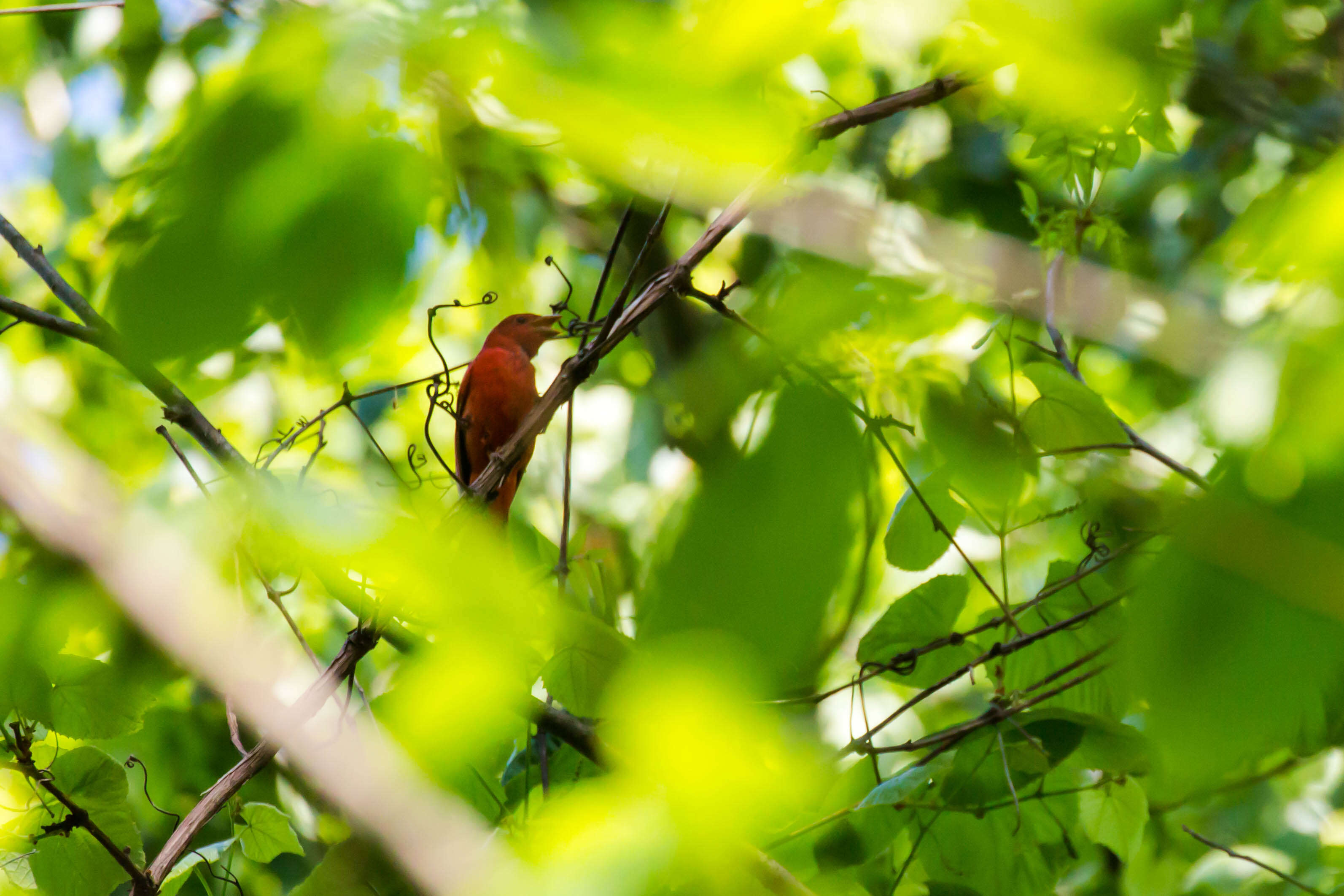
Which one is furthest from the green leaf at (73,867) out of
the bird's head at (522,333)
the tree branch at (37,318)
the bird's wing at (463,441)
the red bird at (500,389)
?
the bird's head at (522,333)

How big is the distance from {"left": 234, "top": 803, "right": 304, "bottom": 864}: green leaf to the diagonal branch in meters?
0.73

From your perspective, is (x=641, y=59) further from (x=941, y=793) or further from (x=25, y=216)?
(x=25, y=216)

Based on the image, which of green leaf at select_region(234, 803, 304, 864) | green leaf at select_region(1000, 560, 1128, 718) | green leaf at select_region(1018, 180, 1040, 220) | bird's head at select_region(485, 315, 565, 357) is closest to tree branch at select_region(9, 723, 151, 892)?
green leaf at select_region(234, 803, 304, 864)

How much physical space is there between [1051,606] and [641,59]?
1305mm

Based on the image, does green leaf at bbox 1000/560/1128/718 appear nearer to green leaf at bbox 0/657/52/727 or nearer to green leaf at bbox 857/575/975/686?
green leaf at bbox 857/575/975/686

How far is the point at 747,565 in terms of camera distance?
0.36 m

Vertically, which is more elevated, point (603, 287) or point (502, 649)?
point (502, 649)

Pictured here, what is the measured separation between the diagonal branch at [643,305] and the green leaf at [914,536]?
13.9 inches

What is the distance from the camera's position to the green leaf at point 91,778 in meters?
1.26

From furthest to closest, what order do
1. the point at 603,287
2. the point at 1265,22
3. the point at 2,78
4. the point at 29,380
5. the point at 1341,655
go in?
the point at 29,380 < the point at 1265,22 < the point at 603,287 < the point at 2,78 < the point at 1341,655

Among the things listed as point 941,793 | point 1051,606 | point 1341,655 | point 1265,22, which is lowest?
point 941,793

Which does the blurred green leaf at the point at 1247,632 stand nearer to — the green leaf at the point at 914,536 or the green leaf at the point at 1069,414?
the green leaf at the point at 1069,414

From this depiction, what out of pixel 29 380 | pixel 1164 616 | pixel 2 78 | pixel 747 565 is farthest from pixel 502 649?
pixel 29 380

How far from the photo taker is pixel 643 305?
97 centimetres
